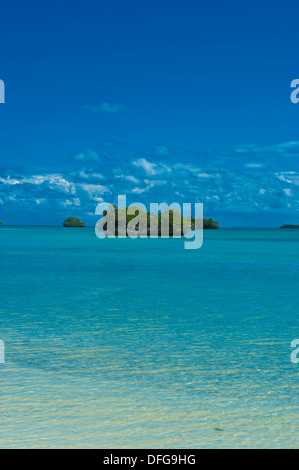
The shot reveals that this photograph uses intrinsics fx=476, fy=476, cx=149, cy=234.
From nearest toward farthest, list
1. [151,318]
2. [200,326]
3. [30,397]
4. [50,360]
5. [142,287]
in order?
1. [30,397]
2. [50,360]
3. [200,326]
4. [151,318]
5. [142,287]

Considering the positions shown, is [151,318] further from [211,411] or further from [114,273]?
[114,273]

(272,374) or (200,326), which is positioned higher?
(200,326)

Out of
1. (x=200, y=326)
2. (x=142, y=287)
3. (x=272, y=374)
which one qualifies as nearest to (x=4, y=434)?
(x=272, y=374)

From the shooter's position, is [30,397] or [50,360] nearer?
[30,397]

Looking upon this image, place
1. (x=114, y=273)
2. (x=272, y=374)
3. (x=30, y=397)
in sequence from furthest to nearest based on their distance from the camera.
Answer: (x=114, y=273) < (x=272, y=374) < (x=30, y=397)

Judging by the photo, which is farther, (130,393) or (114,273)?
(114,273)

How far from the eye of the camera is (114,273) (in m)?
38.0

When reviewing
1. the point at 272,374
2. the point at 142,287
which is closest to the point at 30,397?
the point at 272,374

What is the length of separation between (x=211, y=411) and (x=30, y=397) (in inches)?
131

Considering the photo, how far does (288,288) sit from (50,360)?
20350 mm
